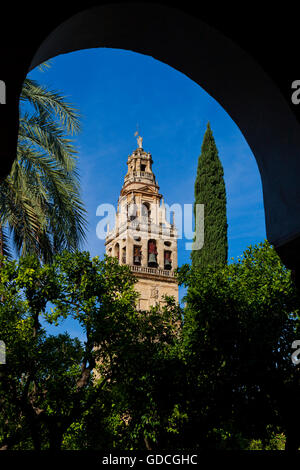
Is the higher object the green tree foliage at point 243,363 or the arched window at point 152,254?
the arched window at point 152,254

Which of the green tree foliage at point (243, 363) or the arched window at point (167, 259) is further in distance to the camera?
the arched window at point (167, 259)

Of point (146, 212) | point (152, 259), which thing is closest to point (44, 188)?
point (152, 259)

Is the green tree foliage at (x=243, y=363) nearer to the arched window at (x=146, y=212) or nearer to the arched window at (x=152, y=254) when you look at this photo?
the arched window at (x=152, y=254)

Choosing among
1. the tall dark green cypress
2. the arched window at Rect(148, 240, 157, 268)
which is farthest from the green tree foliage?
the arched window at Rect(148, 240, 157, 268)

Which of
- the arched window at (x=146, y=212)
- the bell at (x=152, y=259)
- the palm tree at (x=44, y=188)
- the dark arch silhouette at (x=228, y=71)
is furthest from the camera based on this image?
the arched window at (x=146, y=212)

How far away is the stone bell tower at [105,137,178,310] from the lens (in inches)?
1879

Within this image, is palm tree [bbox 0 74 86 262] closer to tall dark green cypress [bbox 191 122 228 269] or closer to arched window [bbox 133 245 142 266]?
tall dark green cypress [bbox 191 122 228 269]

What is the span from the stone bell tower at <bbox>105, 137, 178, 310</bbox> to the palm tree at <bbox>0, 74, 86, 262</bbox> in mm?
34985

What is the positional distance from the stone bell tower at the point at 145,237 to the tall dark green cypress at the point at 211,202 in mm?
A: 19387

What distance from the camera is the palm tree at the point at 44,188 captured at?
10219 mm

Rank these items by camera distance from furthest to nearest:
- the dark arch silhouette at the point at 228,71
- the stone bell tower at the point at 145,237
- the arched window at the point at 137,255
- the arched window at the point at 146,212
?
1. the arched window at the point at 146,212
2. the arched window at the point at 137,255
3. the stone bell tower at the point at 145,237
4. the dark arch silhouette at the point at 228,71

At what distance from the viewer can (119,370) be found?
13812 millimetres

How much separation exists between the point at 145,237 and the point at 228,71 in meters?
47.2

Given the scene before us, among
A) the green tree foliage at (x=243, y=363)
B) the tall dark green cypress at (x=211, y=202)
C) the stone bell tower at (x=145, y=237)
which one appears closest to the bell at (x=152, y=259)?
the stone bell tower at (x=145, y=237)
